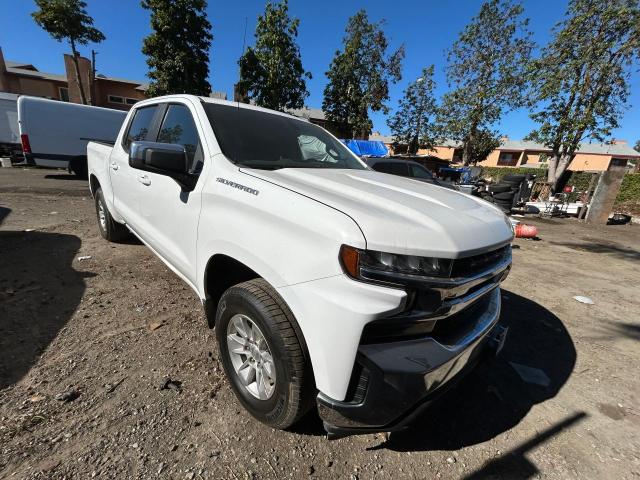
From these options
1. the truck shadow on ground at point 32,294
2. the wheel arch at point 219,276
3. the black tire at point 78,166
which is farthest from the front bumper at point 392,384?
the black tire at point 78,166

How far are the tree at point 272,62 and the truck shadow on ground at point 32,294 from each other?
20.5m

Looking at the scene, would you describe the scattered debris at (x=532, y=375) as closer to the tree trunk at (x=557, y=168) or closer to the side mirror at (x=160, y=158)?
the side mirror at (x=160, y=158)

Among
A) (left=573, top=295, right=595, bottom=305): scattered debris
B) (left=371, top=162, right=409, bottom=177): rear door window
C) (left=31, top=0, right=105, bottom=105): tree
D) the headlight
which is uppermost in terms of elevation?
(left=31, top=0, right=105, bottom=105): tree

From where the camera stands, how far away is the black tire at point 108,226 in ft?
14.0

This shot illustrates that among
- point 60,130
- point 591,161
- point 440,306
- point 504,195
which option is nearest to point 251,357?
point 440,306

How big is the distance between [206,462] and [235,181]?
1489mm

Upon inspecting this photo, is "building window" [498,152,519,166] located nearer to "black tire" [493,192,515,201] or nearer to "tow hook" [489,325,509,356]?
"black tire" [493,192,515,201]

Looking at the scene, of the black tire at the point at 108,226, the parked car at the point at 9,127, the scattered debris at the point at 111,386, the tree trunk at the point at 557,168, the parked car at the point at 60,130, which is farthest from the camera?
the parked car at the point at 9,127

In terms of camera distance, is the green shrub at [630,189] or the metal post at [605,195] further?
the green shrub at [630,189]

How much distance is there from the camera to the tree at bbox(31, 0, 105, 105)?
917 inches

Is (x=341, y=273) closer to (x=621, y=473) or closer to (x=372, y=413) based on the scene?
(x=372, y=413)

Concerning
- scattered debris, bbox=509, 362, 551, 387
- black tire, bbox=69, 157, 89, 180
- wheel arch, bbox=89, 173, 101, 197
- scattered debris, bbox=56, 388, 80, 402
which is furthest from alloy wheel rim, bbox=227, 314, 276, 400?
black tire, bbox=69, 157, 89, 180

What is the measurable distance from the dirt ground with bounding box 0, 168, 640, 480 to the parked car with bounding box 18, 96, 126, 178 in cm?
972

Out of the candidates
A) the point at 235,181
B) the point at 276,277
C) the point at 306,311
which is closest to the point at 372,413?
the point at 306,311
